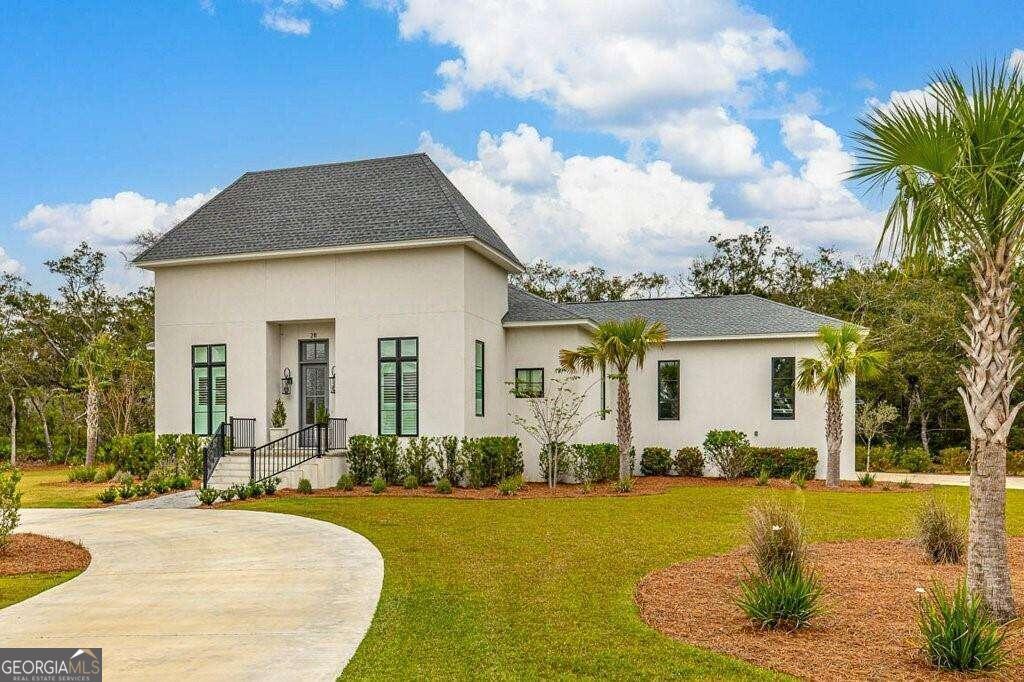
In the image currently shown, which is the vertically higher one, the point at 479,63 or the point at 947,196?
the point at 479,63

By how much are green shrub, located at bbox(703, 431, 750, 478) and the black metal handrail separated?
11440mm

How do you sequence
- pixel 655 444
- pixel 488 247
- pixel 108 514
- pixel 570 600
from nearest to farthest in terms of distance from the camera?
pixel 570 600
pixel 108 514
pixel 488 247
pixel 655 444

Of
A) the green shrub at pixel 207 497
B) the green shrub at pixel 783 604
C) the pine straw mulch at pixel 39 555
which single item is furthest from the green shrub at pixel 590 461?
the green shrub at pixel 783 604

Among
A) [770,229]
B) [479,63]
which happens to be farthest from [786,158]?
[770,229]

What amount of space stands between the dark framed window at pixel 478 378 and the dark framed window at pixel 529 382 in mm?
1817

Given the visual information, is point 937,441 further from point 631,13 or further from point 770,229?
point 631,13

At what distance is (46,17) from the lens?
58.9ft

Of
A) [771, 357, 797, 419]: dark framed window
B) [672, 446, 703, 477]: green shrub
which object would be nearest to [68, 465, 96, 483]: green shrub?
[672, 446, 703, 477]: green shrub

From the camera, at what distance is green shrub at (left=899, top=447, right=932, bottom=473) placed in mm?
28297

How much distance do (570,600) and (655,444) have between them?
1785 cm

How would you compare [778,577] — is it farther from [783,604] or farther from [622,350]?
[622,350]

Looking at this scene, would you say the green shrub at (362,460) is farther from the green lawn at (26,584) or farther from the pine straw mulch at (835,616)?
the pine straw mulch at (835,616)

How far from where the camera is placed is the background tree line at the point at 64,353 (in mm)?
34938
